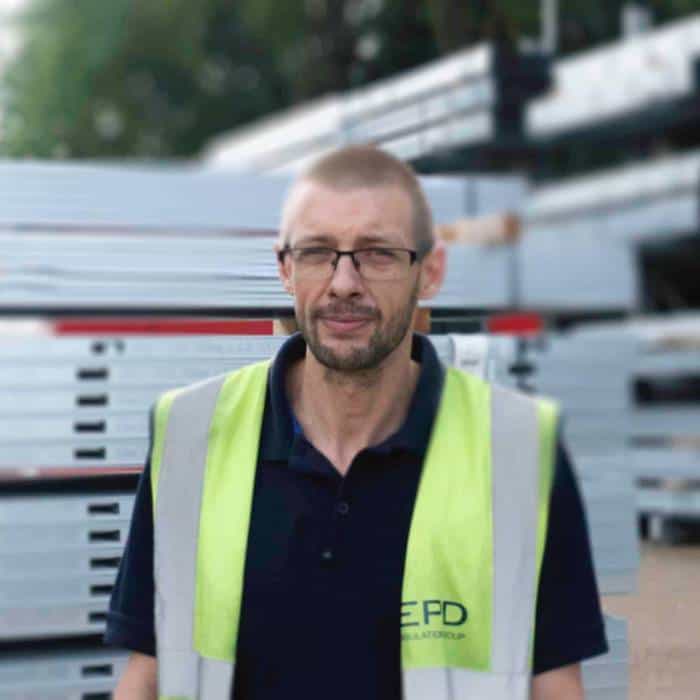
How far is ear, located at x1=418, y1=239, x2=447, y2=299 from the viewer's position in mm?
2809

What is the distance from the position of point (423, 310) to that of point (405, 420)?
1.48 meters

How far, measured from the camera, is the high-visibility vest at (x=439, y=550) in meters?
2.72

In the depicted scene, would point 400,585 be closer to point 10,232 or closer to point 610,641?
point 610,641

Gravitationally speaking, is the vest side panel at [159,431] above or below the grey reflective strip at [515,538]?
above

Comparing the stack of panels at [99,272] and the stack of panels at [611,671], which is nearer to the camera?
the stack of panels at [611,671]

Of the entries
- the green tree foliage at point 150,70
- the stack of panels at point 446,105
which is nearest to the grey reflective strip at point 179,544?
the stack of panels at point 446,105

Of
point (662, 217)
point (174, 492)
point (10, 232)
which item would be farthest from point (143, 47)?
point (174, 492)

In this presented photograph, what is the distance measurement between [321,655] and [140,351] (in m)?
1.93

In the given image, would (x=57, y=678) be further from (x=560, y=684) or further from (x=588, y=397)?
(x=588, y=397)

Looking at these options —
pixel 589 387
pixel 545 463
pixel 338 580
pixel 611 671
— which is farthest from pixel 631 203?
pixel 338 580

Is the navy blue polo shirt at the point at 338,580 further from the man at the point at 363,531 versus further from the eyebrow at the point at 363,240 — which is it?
the eyebrow at the point at 363,240

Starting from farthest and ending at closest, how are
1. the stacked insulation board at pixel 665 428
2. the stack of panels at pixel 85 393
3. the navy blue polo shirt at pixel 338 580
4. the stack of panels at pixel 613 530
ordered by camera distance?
the stacked insulation board at pixel 665 428 < the stack of panels at pixel 613 530 < the stack of panels at pixel 85 393 < the navy blue polo shirt at pixel 338 580

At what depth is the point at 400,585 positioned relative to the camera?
2.72 m

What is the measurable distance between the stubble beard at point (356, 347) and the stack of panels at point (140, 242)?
133 cm
